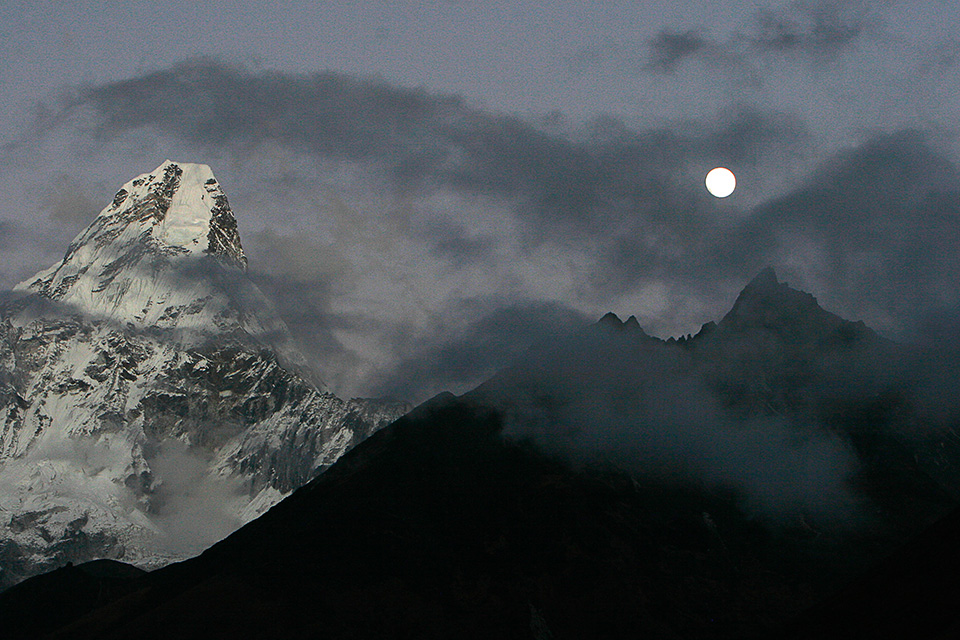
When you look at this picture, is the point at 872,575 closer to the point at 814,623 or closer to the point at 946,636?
the point at 814,623

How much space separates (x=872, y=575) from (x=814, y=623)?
1278cm

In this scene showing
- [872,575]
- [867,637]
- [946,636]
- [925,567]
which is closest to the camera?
[946,636]

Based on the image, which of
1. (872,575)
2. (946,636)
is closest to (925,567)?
(872,575)

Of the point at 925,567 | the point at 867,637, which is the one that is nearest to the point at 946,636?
the point at 867,637

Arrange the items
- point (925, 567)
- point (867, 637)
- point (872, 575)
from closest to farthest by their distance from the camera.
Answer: point (867, 637)
point (925, 567)
point (872, 575)

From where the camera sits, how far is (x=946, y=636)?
12725cm

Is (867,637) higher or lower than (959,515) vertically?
lower

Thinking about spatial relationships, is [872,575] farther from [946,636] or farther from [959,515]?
[946,636]

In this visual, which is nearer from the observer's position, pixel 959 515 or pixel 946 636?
pixel 946 636

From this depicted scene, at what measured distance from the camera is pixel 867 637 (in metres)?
148

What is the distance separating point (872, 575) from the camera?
169 meters

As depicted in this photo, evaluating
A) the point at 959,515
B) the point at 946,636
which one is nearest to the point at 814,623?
the point at 959,515

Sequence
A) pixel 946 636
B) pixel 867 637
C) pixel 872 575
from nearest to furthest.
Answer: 1. pixel 946 636
2. pixel 867 637
3. pixel 872 575

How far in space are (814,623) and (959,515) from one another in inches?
985
